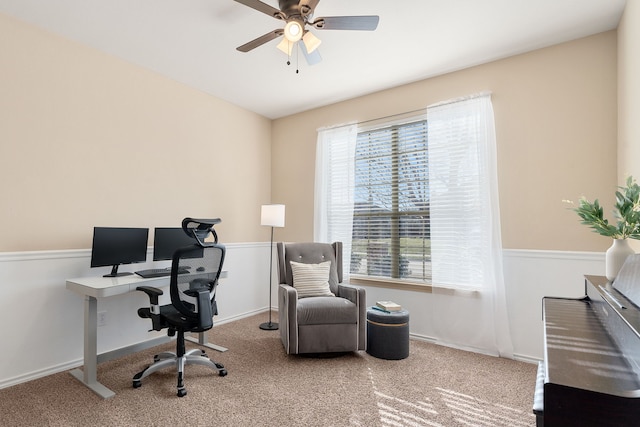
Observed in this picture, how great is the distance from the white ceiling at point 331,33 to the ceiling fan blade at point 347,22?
30 cm

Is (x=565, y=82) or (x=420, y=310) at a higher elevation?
(x=565, y=82)

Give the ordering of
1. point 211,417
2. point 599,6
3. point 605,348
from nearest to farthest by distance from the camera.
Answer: point 605,348 → point 211,417 → point 599,6

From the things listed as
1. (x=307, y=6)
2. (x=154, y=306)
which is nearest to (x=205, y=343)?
(x=154, y=306)

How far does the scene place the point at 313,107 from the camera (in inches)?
179

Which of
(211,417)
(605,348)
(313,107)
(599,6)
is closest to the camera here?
(605,348)

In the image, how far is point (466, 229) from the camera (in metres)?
3.28

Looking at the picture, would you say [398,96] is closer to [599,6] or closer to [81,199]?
[599,6]

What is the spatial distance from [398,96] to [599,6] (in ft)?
5.93

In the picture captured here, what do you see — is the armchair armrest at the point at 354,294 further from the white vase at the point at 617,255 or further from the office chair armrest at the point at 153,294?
the white vase at the point at 617,255

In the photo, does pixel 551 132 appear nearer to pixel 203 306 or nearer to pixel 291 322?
pixel 291 322

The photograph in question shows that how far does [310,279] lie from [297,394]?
120 cm

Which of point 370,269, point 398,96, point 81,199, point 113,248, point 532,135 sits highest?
point 398,96

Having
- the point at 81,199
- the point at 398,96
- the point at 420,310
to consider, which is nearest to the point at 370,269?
the point at 420,310

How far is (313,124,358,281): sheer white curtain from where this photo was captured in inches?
163
